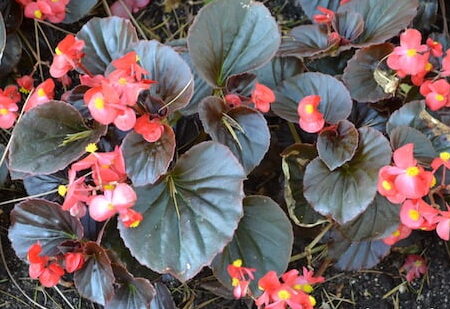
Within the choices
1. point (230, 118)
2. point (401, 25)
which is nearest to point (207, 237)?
point (230, 118)

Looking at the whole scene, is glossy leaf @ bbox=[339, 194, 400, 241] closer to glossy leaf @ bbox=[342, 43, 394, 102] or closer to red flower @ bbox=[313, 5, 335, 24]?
glossy leaf @ bbox=[342, 43, 394, 102]

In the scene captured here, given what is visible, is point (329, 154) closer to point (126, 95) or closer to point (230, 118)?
point (230, 118)

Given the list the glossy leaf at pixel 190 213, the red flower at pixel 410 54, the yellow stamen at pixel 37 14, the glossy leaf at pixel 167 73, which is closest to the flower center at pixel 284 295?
the glossy leaf at pixel 190 213

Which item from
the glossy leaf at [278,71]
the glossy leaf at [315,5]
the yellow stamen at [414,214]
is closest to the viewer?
the yellow stamen at [414,214]

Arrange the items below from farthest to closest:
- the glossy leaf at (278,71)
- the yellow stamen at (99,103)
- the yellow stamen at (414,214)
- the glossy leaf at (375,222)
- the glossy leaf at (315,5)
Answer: the glossy leaf at (315,5), the glossy leaf at (278,71), the glossy leaf at (375,222), the yellow stamen at (414,214), the yellow stamen at (99,103)

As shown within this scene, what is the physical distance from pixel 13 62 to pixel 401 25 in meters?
0.79

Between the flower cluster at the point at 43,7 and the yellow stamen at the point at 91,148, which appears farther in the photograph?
the flower cluster at the point at 43,7

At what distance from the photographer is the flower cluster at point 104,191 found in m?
0.99

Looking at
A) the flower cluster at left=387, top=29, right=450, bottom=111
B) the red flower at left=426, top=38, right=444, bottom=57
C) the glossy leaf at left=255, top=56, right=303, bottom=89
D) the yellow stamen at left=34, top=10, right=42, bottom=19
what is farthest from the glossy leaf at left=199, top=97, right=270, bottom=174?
the yellow stamen at left=34, top=10, right=42, bottom=19

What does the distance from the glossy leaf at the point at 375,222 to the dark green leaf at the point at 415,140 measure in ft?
0.33

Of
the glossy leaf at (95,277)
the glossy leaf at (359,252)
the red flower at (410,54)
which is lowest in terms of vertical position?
the glossy leaf at (359,252)

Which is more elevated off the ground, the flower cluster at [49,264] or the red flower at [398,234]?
the flower cluster at [49,264]

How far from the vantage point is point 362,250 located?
136 cm

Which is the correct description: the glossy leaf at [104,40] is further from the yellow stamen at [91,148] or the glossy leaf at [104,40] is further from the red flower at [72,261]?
the red flower at [72,261]
